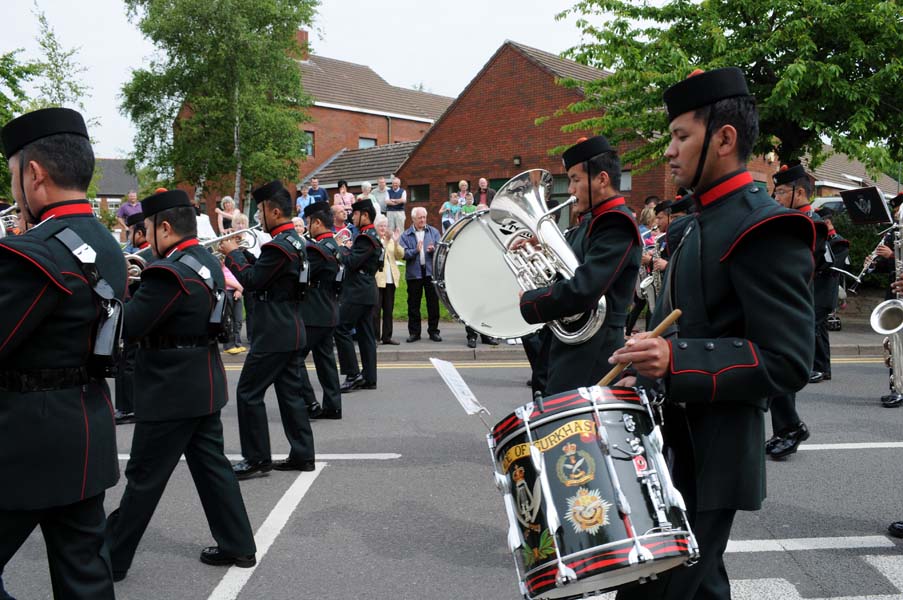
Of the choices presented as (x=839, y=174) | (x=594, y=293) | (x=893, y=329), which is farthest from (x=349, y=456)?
(x=839, y=174)

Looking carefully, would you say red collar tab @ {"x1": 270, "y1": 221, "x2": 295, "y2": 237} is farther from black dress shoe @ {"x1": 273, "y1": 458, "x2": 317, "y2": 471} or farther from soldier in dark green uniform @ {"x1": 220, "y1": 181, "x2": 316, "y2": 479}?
black dress shoe @ {"x1": 273, "y1": 458, "x2": 317, "y2": 471}

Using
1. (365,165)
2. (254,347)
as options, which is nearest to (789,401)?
(254,347)

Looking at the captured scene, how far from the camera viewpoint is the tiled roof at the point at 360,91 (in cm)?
4572

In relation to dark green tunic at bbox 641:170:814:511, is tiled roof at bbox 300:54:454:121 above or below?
above

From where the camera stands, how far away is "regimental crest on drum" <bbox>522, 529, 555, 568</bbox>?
2199mm

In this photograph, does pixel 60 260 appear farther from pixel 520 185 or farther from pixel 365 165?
pixel 365 165

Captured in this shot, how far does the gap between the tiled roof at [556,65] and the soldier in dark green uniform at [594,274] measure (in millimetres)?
25804

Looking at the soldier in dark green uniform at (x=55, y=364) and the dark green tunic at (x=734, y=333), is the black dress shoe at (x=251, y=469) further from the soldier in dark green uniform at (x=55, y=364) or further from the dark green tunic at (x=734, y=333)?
the dark green tunic at (x=734, y=333)

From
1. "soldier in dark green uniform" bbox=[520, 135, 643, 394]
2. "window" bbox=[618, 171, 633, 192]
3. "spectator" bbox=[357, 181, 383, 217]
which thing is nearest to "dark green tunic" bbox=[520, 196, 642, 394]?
"soldier in dark green uniform" bbox=[520, 135, 643, 394]

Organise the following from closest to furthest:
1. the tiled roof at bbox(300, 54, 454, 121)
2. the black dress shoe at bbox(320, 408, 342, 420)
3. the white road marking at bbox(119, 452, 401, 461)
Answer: the white road marking at bbox(119, 452, 401, 461)
the black dress shoe at bbox(320, 408, 342, 420)
the tiled roof at bbox(300, 54, 454, 121)

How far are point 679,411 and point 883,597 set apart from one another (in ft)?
7.10

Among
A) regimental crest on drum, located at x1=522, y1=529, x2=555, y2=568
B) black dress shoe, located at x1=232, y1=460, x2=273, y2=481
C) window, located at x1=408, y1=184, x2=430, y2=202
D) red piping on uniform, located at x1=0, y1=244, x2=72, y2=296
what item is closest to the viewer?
regimental crest on drum, located at x1=522, y1=529, x2=555, y2=568

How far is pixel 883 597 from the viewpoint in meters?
3.65

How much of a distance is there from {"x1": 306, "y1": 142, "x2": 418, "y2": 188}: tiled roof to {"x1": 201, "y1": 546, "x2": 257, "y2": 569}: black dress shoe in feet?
103
